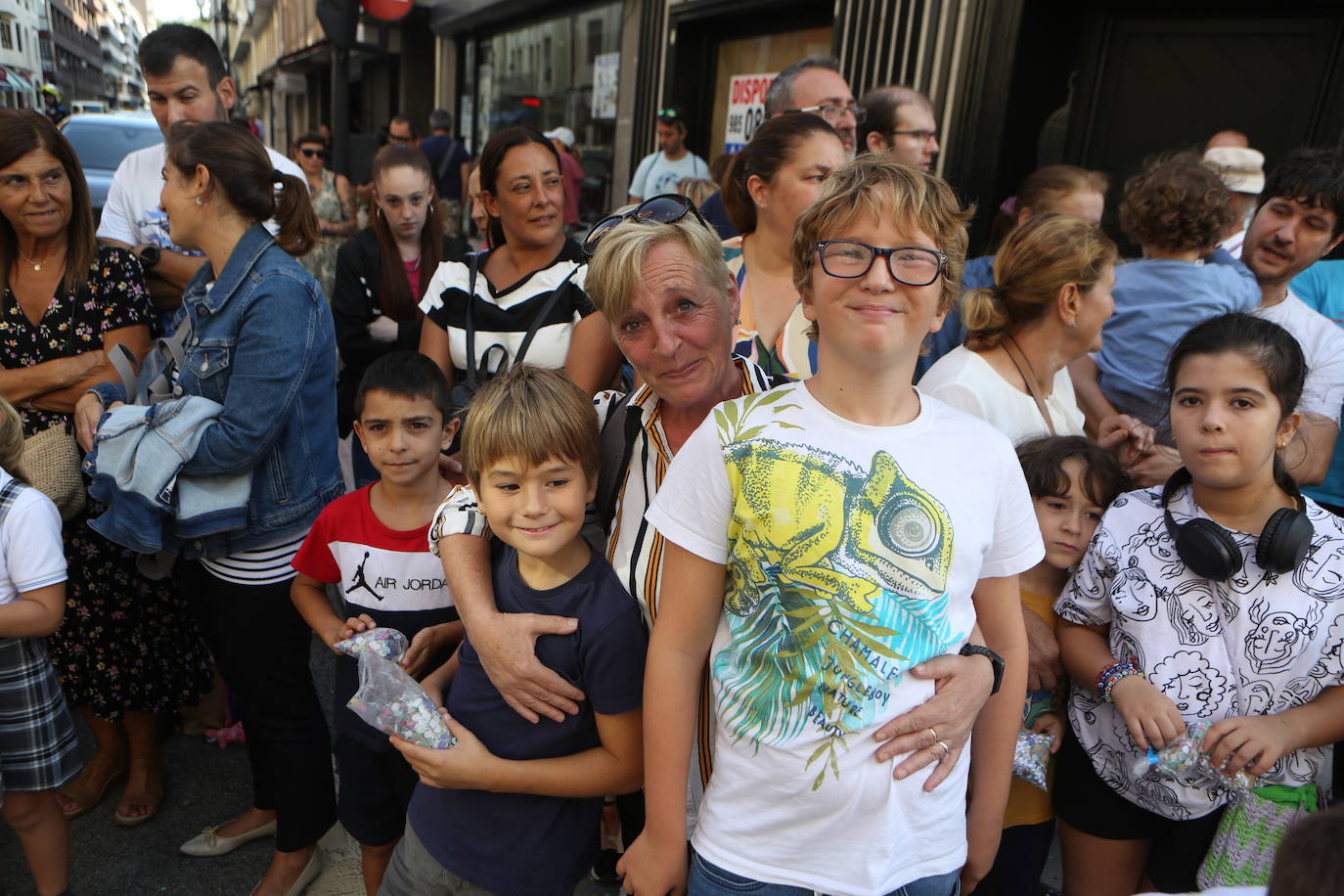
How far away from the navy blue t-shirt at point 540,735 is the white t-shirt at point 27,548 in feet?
3.85

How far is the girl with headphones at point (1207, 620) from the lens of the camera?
168 cm

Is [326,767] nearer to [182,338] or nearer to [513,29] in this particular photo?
[182,338]

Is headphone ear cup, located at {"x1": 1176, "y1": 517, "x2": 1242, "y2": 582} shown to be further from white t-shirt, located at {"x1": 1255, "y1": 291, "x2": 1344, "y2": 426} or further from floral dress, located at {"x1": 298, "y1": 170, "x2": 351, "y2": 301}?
floral dress, located at {"x1": 298, "y1": 170, "x2": 351, "y2": 301}

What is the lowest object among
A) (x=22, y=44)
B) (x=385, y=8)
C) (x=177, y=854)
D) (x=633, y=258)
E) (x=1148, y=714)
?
(x=177, y=854)

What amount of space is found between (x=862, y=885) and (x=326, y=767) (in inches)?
67.6

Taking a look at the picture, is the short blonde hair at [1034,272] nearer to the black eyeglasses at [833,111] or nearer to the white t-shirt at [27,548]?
the black eyeglasses at [833,111]

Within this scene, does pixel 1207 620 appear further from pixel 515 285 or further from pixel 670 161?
pixel 670 161

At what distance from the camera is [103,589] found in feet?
8.86

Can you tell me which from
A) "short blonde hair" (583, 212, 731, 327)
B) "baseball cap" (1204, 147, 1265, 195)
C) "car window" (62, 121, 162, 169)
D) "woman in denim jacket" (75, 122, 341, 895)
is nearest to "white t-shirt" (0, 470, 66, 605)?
"woman in denim jacket" (75, 122, 341, 895)

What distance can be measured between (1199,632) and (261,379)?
2245 millimetres

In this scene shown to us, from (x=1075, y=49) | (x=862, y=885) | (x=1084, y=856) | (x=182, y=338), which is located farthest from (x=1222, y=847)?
(x=1075, y=49)

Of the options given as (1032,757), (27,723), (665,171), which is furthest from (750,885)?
(665,171)

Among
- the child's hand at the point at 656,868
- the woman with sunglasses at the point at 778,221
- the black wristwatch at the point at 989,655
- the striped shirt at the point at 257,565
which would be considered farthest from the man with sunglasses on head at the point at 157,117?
the black wristwatch at the point at 989,655

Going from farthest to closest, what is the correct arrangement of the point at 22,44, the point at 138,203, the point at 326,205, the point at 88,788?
the point at 22,44 < the point at 326,205 < the point at 138,203 < the point at 88,788
